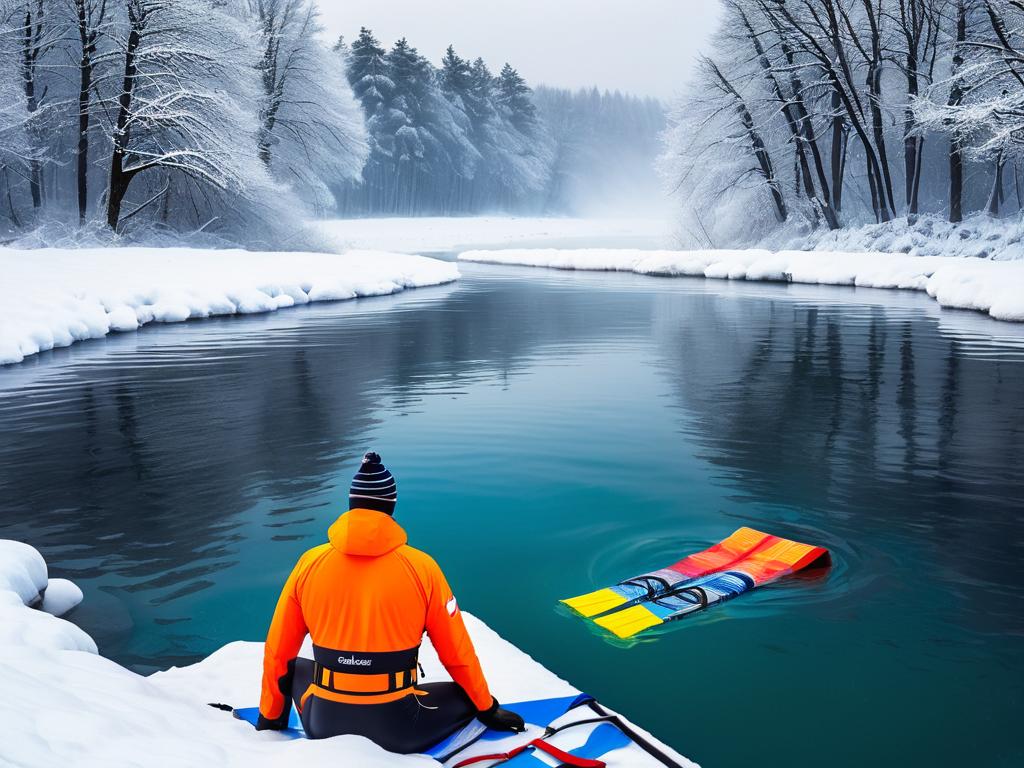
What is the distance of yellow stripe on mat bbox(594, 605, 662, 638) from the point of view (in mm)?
5262

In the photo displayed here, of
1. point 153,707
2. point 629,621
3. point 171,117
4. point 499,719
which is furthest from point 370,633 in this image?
point 171,117

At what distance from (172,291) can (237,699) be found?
1873 centimetres

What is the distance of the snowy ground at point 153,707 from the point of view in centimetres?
313

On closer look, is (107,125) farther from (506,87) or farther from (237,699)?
(506,87)

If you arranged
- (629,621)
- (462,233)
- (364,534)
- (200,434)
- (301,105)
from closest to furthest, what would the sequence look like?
1. (364,534)
2. (629,621)
3. (200,434)
4. (301,105)
5. (462,233)

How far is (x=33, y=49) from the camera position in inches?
1086

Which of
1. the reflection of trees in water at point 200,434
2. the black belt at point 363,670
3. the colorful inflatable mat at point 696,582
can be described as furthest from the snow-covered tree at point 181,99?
the black belt at point 363,670

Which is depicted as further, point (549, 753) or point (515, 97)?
point (515, 97)

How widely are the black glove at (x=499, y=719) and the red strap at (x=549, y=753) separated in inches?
6.4

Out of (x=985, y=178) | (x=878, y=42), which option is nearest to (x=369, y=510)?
(x=878, y=42)

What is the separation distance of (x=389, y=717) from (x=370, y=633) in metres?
0.38

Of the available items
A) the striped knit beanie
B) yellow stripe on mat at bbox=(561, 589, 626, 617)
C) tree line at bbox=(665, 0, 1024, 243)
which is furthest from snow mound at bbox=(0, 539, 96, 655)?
tree line at bbox=(665, 0, 1024, 243)

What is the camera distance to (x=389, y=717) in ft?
11.5

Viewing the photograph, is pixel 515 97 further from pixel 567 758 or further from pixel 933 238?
pixel 567 758
